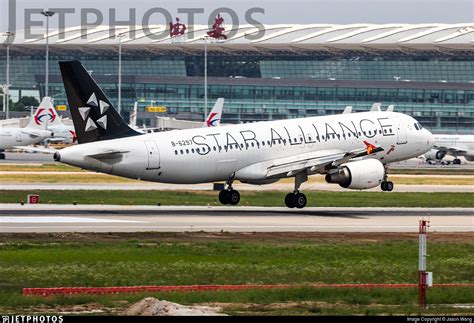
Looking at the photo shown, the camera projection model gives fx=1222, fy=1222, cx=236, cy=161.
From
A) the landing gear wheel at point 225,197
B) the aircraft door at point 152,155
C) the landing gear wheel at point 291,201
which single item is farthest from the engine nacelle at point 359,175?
the aircraft door at point 152,155

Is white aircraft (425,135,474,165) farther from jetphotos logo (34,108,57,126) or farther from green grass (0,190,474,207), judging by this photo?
green grass (0,190,474,207)

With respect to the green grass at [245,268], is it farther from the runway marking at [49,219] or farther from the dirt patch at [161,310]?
the runway marking at [49,219]

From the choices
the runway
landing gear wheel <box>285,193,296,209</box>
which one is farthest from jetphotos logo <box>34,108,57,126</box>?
landing gear wheel <box>285,193,296,209</box>

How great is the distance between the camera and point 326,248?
42781mm

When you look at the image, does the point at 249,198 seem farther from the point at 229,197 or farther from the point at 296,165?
the point at 296,165

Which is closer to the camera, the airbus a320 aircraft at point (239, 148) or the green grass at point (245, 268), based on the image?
the green grass at point (245, 268)

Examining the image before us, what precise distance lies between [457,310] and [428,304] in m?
1.59

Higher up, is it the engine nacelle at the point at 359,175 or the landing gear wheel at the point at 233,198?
the engine nacelle at the point at 359,175

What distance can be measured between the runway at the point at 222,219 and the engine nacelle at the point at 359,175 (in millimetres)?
1498

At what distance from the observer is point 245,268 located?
121 ft

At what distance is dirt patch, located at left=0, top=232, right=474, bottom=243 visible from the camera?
44.4 meters

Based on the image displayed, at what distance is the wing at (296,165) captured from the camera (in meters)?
61.2

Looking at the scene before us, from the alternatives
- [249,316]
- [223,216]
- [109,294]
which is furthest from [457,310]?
[223,216]

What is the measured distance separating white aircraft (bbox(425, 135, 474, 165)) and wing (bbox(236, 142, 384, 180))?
88136mm
